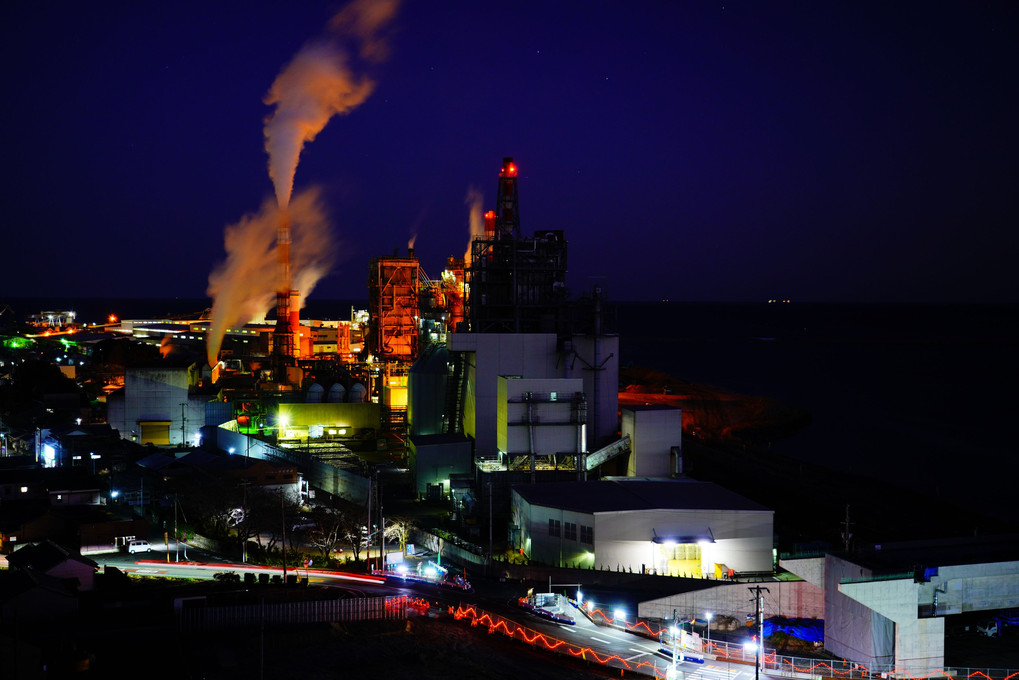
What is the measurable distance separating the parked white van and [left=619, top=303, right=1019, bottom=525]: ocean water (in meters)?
42.3

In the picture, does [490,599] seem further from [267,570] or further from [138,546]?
[138,546]

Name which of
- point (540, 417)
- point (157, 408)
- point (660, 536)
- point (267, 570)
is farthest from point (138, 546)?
point (157, 408)

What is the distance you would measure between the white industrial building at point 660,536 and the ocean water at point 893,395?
1002 inches

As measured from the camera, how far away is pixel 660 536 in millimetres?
27391

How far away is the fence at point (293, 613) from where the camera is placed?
67.7 ft

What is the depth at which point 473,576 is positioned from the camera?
2702 cm

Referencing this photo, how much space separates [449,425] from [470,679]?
82.6 ft

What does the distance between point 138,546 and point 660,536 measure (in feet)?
57.0

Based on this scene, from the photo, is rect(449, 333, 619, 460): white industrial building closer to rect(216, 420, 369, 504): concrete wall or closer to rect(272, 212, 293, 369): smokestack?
rect(216, 420, 369, 504): concrete wall

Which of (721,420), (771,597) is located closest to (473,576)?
(771,597)

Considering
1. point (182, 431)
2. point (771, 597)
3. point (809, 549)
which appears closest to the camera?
point (771, 597)

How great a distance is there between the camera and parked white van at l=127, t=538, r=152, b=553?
1098 inches

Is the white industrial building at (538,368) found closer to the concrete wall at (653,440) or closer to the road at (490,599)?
the concrete wall at (653,440)

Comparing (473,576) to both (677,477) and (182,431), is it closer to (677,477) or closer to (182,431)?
(677,477)
